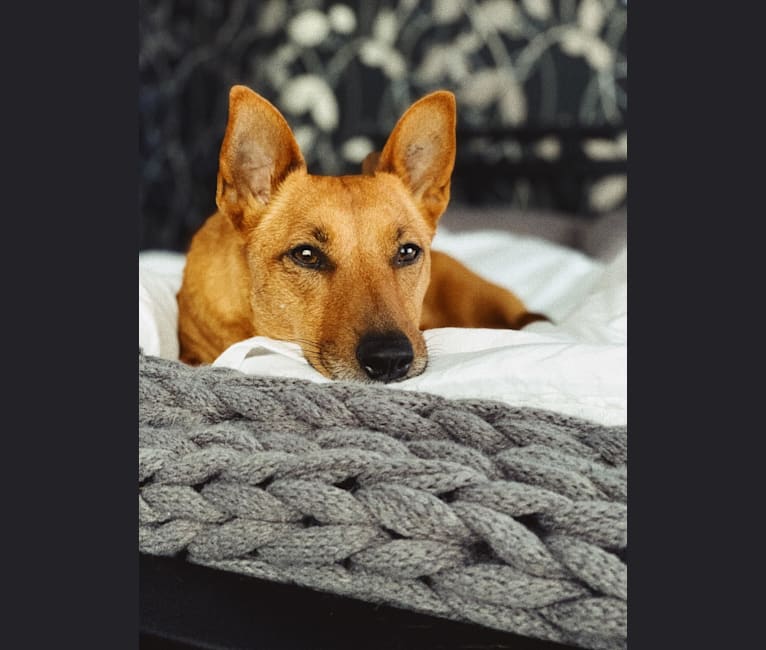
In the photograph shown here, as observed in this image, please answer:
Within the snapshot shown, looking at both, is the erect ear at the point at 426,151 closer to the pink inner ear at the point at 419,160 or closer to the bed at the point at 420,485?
the pink inner ear at the point at 419,160

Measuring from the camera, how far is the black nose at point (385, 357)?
1.09m

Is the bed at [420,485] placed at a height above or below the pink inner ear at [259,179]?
below

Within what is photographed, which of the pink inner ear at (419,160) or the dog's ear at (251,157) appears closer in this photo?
the dog's ear at (251,157)

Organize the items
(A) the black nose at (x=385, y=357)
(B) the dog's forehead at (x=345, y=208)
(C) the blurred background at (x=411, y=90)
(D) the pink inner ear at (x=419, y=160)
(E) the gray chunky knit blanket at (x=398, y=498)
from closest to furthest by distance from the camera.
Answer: (E) the gray chunky knit blanket at (x=398, y=498), (A) the black nose at (x=385, y=357), (B) the dog's forehead at (x=345, y=208), (D) the pink inner ear at (x=419, y=160), (C) the blurred background at (x=411, y=90)

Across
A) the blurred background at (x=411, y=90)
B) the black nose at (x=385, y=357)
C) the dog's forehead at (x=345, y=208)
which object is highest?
the blurred background at (x=411, y=90)

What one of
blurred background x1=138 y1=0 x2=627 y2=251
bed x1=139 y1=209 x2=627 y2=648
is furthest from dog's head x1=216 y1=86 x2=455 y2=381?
blurred background x1=138 y1=0 x2=627 y2=251

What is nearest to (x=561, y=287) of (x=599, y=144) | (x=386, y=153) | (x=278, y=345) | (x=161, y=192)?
(x=386, y=153)

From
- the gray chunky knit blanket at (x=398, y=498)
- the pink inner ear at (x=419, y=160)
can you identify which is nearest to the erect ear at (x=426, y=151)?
the pink inner ear at (x=419, y=160)

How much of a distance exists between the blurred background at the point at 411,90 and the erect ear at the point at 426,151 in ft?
5.19

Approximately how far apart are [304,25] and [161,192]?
112 centimetres

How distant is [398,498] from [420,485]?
0.09 ft

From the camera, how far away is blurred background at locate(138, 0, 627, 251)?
3293mm

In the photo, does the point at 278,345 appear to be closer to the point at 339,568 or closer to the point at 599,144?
the point at 339,568

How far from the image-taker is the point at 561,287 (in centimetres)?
219
